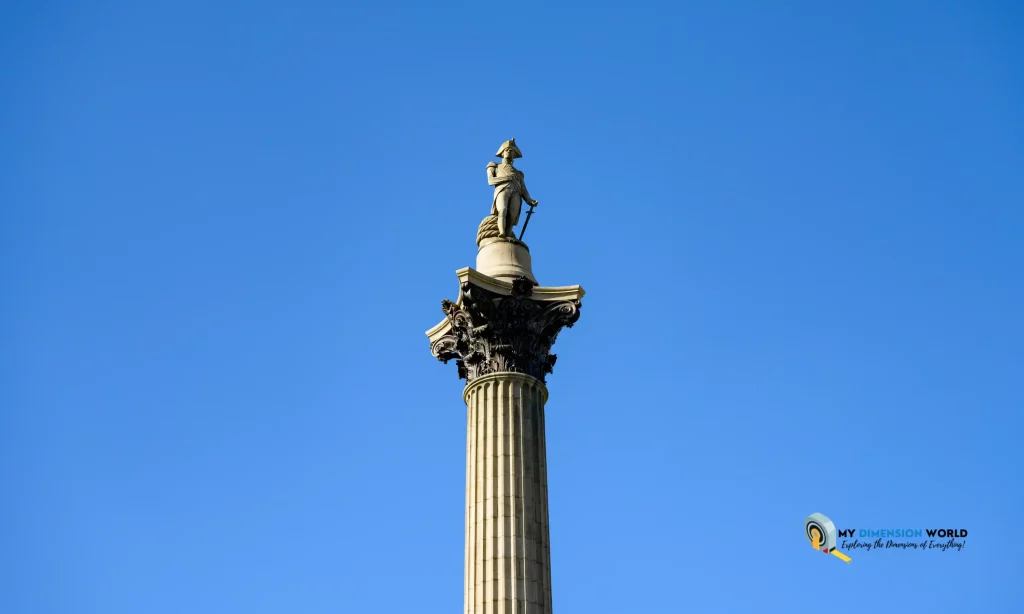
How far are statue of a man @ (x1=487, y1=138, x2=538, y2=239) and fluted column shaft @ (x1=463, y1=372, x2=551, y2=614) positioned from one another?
14.7 feet

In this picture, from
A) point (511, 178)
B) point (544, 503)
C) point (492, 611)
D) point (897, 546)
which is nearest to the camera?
point (492, 611)

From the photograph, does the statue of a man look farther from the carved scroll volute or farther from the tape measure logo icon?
the tape measure logo icon

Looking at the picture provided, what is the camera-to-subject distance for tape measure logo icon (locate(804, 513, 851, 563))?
42500 millimetres

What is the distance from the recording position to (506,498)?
98.3ft

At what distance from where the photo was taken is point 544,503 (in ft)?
100.0

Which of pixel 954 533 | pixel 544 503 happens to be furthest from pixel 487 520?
pixel 954 533

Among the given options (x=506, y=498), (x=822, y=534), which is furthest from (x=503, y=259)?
(x=822, y=534)

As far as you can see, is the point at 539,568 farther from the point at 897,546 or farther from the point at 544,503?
the point at 897,546

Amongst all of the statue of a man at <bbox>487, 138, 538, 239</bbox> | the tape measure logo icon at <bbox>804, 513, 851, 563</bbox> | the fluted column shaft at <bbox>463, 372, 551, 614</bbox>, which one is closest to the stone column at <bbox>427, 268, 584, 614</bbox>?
the fluted column shaft at <bbox>463, 372, 551, 614</bbox>

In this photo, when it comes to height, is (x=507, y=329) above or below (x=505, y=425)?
above

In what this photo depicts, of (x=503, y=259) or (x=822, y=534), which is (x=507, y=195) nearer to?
(x=503, y=259)

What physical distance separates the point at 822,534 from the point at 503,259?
52.3ft

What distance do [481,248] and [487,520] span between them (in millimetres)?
7830

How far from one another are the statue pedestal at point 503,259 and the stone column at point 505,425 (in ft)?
1.40
